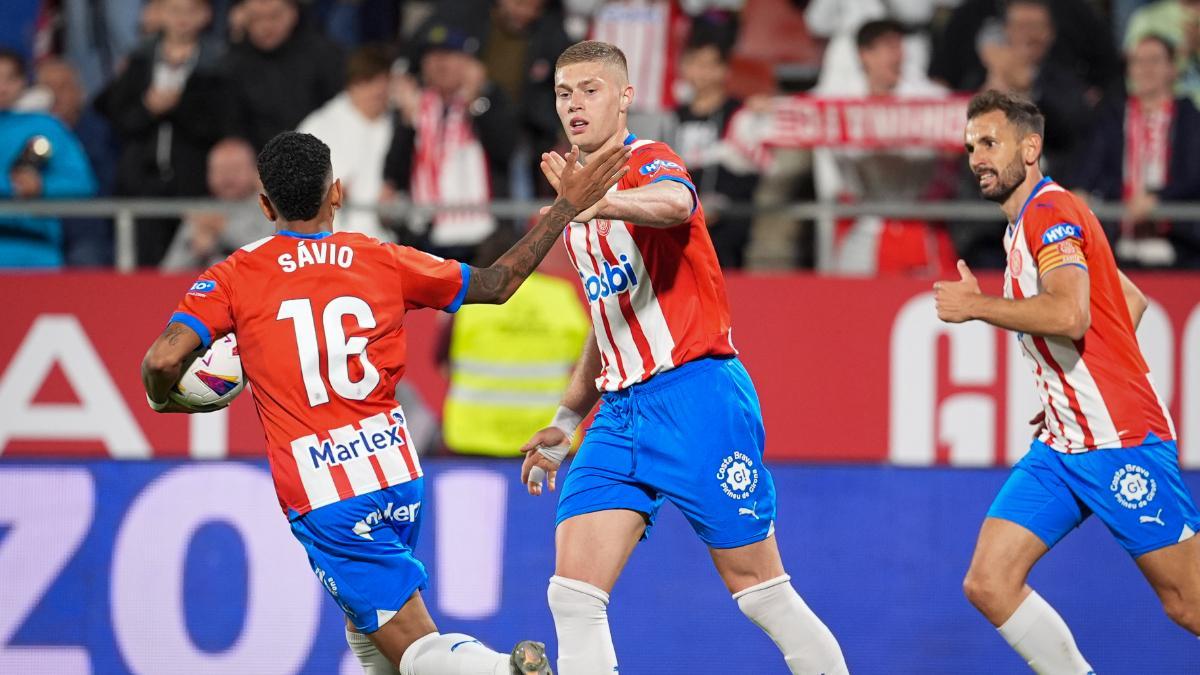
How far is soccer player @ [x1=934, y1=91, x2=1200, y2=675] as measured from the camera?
5789mm

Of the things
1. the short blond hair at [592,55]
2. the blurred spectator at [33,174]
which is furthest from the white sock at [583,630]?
the blurred spectator at [33,174]

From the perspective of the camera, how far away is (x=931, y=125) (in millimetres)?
9164

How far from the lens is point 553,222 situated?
17.0 feet

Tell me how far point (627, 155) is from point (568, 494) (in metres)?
1.20

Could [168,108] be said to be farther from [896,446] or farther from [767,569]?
[767,569]

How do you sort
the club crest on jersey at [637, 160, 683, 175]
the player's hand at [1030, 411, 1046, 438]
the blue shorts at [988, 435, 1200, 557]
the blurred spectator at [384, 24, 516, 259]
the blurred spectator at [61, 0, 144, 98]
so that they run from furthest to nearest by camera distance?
the blurred spectator at [61, 0, 144, 98], the blurred spectator at [384, 24, 516, 259], the player's hand at [1030, 411, 1046, 438], the blue shorts at [988, 435, 1200, 557], the club crest on jersey at [637, 160, 683, 175]

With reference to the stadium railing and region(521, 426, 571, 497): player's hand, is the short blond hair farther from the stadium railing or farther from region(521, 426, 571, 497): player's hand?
the stadium railing

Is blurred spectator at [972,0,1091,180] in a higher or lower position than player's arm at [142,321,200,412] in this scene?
higher

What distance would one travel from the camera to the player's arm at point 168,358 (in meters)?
4.89

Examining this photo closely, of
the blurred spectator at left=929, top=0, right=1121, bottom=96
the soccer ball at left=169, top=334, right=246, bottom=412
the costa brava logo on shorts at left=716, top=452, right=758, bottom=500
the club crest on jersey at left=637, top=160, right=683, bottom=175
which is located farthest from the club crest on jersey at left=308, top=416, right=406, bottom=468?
the blurred spectator at left=929, top=0, right=1121, bottom=96

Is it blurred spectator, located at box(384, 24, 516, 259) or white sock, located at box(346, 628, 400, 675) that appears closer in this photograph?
white sock, located at box(346, 628, 400, 675)

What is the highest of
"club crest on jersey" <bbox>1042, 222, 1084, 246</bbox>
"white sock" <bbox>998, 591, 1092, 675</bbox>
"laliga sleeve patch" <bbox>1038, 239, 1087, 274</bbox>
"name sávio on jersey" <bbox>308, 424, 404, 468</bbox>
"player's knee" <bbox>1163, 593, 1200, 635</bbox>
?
"club crest on jersey" <bbox>1042, 222, 1084, 246</bbox>

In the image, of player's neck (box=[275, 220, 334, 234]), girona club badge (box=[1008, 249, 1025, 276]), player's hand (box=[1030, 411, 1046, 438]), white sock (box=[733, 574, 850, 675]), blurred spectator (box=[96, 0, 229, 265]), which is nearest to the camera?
player's neck (box=[275, 220, 334, 234])

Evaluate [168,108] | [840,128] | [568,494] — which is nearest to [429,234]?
[168,108]
